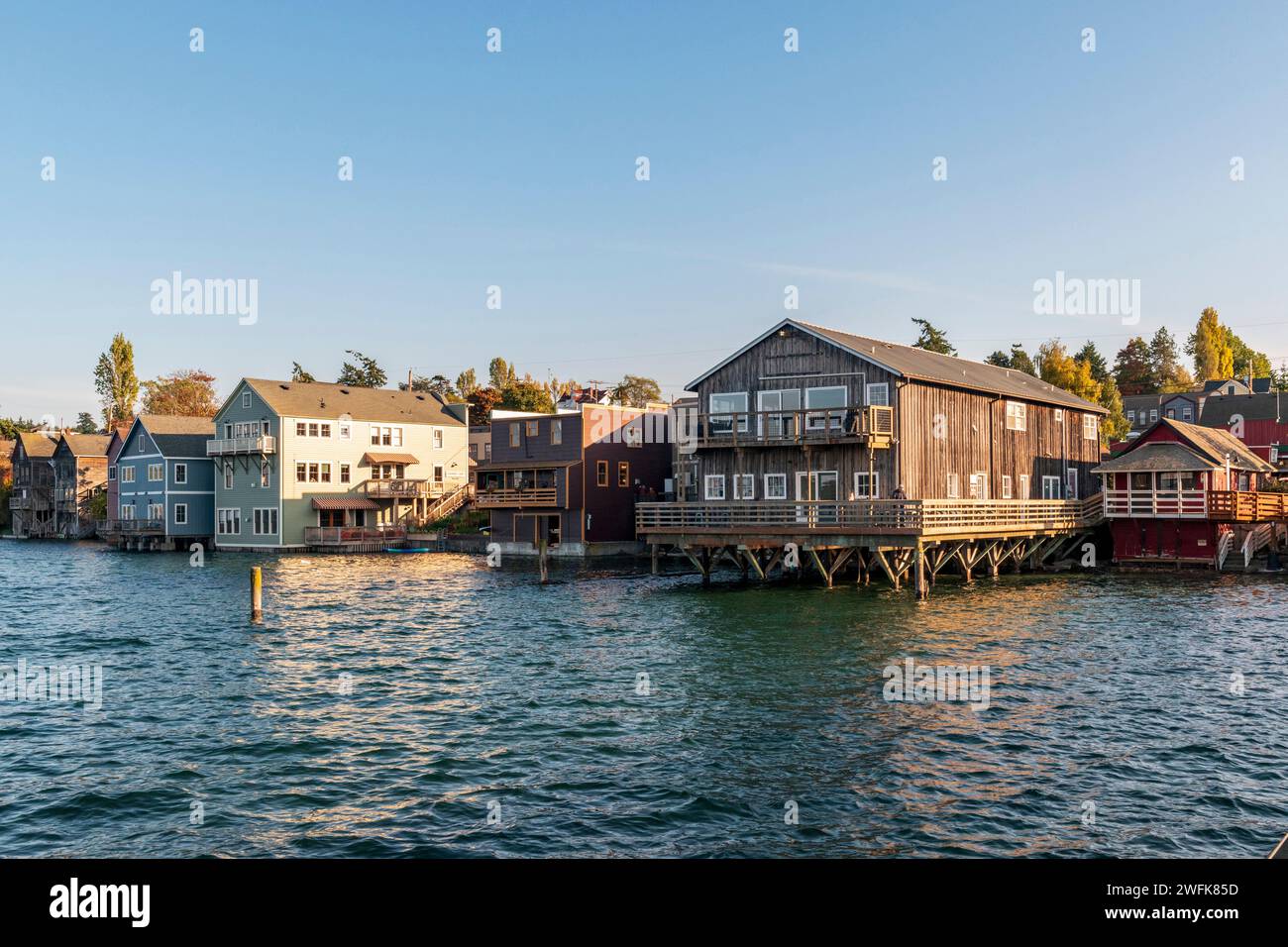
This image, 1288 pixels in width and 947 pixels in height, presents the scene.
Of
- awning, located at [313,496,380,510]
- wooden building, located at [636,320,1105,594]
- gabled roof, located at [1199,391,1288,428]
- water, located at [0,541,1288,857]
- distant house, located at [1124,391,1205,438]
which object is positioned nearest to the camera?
water, located at [0,541,1288,857]

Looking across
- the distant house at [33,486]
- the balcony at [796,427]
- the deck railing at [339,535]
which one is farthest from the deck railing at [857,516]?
the distant house at [33,486]

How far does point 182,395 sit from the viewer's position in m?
140

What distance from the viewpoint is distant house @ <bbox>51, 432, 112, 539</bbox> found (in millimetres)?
112938

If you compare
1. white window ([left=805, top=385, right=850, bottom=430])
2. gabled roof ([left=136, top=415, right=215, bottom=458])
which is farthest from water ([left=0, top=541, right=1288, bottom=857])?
gabled roof ([left=136, top=415, right=215, bottom=458])

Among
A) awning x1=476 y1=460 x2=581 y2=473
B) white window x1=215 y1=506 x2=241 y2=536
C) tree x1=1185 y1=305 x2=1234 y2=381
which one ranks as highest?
tree x1=1185 y1=305 x2=1234 y2=381

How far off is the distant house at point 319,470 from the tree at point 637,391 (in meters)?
54.9

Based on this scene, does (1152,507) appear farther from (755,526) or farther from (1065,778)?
(1065,778)

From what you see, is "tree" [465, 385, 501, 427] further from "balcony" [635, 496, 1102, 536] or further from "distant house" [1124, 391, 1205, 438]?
"balcony" [635, 496, 1102, 536]

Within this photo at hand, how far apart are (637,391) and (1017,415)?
303ft

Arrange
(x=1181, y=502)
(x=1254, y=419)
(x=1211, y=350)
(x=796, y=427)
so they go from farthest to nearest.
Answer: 1. (x=1211, y=350)
2. (x=1254, y=419)
3. (x=1181, y=502)
4. (x=796, y=427)

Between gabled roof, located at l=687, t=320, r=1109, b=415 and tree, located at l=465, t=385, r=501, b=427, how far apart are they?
2780 inches

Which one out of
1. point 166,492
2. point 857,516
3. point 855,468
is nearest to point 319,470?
point 166,492

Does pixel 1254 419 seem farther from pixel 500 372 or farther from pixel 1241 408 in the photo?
pixel 500 372
